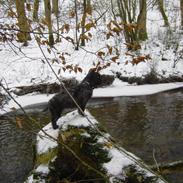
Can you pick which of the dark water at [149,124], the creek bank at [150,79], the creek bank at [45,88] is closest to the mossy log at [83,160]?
the dark water at [149,124]

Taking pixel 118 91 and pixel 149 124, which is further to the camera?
pixel 118 91

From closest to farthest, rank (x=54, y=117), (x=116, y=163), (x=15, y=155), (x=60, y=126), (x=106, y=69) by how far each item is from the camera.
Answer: (x=116, y=163)
(x=60, y=126)
(x=54, y=117)
(x=15, y=155)
(x=106, y=69)

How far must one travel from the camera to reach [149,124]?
10969mm

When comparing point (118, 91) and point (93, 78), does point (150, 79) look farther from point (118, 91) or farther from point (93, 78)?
point (93, 78)

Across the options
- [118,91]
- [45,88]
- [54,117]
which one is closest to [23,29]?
[54,117]

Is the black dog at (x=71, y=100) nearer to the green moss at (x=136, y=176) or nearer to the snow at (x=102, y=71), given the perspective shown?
the green moss at (x=136, y=176)

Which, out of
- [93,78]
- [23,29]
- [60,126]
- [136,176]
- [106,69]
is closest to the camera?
[23,29]

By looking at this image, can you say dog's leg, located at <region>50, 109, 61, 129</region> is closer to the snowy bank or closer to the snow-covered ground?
the snow-covered ground

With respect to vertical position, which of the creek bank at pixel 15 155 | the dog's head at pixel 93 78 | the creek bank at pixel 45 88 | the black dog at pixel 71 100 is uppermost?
the dog's head at pixel 93 78

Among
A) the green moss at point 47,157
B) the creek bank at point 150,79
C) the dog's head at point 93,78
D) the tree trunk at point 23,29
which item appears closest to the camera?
the tree trunk at point 23,29

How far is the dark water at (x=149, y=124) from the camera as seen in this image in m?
8.57

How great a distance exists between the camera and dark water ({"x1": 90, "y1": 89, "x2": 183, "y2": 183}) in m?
8.57

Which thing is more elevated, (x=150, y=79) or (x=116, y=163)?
(x=150, y=79)

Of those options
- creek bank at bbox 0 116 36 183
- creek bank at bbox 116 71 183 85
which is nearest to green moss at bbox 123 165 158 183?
creek bank at bbox 0 116 36 183
